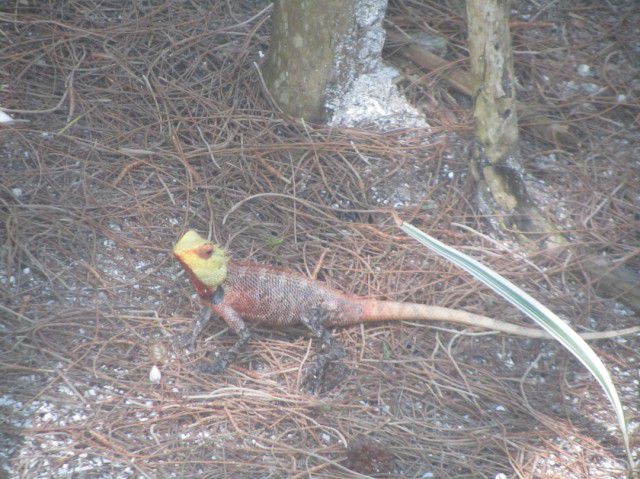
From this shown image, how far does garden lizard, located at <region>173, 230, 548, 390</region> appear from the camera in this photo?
11.6 feet

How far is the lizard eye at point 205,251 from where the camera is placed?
340cm

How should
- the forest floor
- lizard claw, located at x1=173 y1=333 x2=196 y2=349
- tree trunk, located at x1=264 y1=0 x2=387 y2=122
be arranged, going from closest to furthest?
the forest floor < lizard claw, located at x1=173 y1=333 x2=196 y2=349 < tree trunk, located at x1=264 y1=0 x2=387 y2=122

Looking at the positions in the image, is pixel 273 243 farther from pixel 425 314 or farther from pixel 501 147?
pixel 501 147

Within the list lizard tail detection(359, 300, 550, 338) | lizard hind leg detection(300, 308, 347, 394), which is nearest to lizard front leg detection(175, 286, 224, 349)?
lizard hind leg detection(300, 308, 347, 394)

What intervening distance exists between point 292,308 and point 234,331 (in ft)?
0.99

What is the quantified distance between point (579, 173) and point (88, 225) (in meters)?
2.82

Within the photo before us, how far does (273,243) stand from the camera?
12.8ft

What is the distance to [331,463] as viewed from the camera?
2.97 meters

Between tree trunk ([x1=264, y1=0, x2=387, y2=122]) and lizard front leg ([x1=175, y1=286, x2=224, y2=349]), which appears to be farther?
tree trunk ([x1=264, y1=0, x2=387, y2=122])

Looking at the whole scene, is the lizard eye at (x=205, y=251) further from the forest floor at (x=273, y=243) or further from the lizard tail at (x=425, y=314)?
the lizard tail at (x=425, y=314)

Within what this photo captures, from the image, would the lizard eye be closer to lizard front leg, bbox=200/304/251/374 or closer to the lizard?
the lizard

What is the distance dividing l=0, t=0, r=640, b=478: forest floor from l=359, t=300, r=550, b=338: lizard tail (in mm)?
66

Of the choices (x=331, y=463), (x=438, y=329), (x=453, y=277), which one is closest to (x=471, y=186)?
(x=453, y=277)

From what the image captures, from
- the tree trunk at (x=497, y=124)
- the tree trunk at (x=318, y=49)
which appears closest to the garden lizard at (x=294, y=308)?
the tree trunk at (x=497, y=124)
